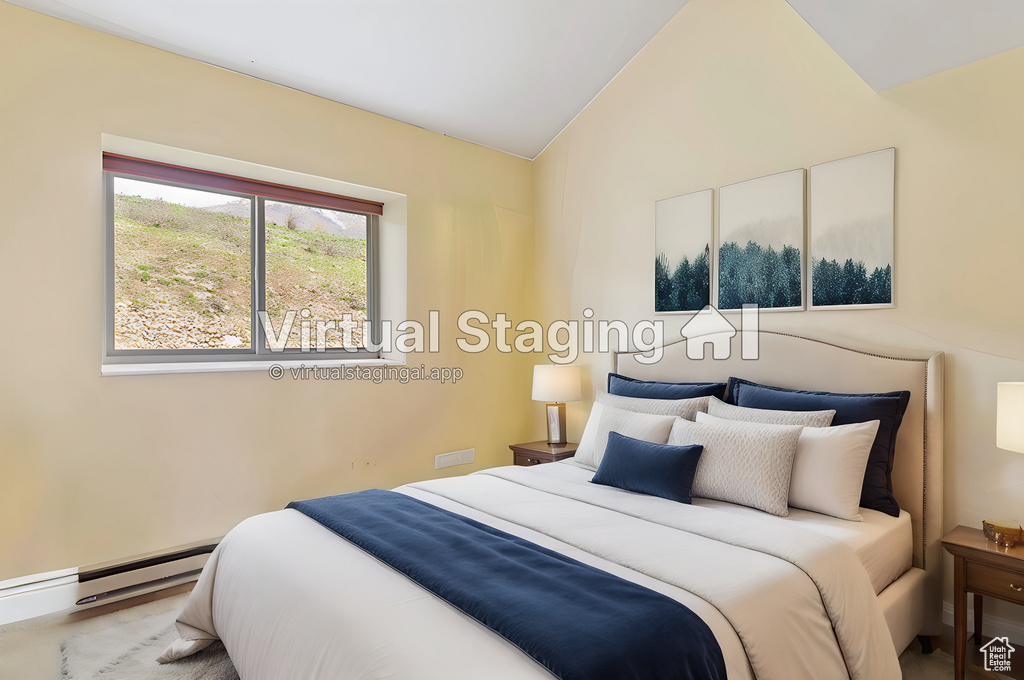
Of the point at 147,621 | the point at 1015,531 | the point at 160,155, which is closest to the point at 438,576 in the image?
the point at 147,621

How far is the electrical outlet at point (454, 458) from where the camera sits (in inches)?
152

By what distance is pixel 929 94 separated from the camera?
2428mm

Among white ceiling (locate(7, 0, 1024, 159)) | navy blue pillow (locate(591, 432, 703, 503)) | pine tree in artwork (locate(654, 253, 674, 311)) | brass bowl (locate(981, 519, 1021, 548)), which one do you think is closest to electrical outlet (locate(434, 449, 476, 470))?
navy blue pillow (locate(591, 432, 703, 503))

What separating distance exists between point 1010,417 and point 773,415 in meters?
0.79

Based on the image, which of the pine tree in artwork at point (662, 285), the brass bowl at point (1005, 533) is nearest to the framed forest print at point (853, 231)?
the pine tree in artwork at point (662, 285)

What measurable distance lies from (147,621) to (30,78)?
2.42 m

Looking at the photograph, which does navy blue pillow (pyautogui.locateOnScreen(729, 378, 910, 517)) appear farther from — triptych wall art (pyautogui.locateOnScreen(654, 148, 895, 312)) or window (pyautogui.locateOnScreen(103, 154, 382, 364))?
window (pyautogui.locateOnScreen(103, 154, 382, 364))

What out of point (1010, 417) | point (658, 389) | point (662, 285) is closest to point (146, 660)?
point (658, 389)

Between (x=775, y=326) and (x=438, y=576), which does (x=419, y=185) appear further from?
(x=438, y=576)

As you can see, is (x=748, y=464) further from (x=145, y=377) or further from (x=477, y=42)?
(x=145, y=377)

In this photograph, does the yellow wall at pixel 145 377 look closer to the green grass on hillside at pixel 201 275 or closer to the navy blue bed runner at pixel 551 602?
the green grass on hillside at pixel 201 275

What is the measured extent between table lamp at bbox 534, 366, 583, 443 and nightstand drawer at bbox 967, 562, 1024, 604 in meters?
2.14

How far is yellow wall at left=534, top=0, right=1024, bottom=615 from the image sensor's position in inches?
89.2

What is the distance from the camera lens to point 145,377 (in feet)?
9.07
